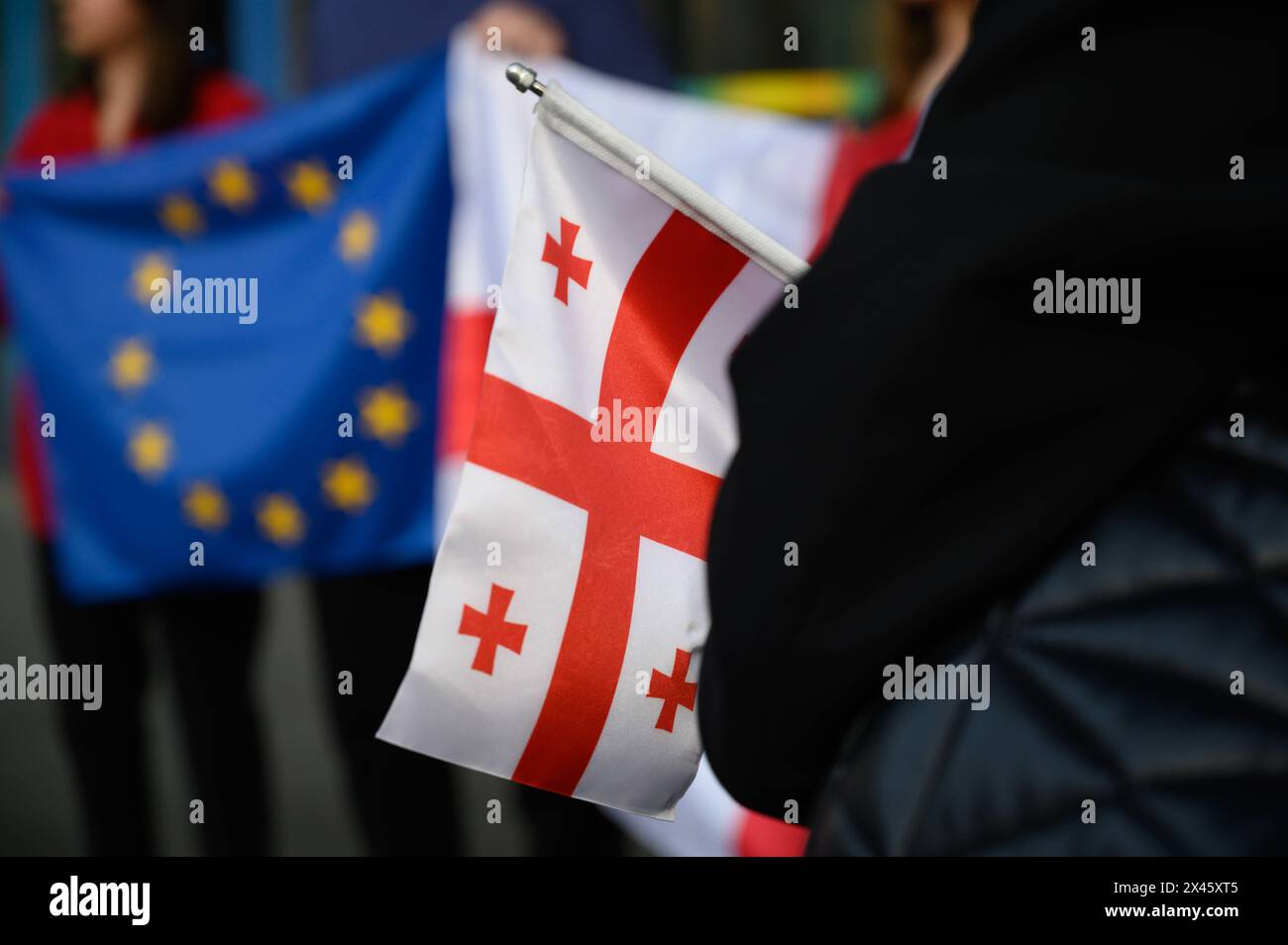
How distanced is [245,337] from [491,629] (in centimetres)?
185

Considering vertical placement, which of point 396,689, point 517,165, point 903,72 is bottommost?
point 396,689

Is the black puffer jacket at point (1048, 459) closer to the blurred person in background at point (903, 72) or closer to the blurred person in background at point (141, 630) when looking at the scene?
the blurred person in background at point (903, 72)

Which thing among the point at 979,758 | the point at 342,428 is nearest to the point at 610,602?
the point at 979,758

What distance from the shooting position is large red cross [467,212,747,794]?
4.16 ft

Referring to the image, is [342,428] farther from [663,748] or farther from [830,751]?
[830,751]

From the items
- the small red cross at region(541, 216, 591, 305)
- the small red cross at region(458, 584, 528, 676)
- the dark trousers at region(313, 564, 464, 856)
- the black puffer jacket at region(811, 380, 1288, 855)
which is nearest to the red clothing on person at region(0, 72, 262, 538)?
the dark trousers at region(313, 564, 464, 856)

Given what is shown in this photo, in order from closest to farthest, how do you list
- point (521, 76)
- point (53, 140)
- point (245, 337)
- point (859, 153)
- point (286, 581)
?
point (521, 76) < point (859, 153) < point (245, 337) < point (53, 140) < point (286, 581)

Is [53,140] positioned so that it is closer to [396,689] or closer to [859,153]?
[396,689]

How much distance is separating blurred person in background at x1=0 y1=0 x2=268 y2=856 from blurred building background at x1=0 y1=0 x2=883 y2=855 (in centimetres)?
16

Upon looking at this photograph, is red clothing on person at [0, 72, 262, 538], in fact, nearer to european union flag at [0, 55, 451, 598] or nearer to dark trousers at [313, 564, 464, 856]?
european union flag at [0, 55, 451, 598]

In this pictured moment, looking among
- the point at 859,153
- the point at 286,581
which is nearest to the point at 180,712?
the point at 859,153

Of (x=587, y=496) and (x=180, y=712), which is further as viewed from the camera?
(x=180, y=712)

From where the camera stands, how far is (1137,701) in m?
0.74
